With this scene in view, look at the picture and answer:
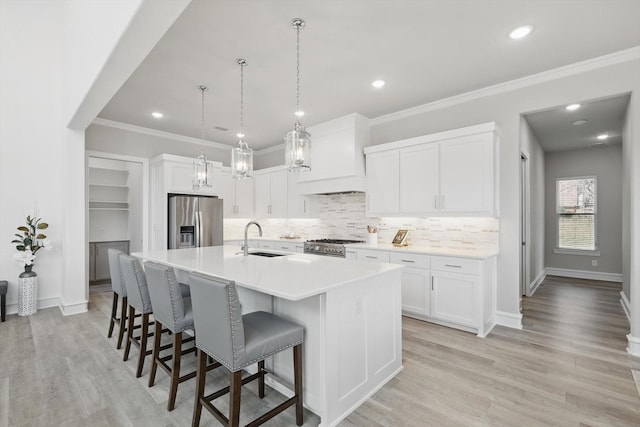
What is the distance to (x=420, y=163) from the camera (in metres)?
4.05

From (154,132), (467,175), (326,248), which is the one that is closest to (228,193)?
(154,132)

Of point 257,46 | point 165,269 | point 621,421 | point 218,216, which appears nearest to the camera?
point 621,421

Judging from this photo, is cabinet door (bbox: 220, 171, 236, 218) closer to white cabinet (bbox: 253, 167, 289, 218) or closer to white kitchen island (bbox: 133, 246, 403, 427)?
white cabinet (bbox: 253, 167, 289, 218)

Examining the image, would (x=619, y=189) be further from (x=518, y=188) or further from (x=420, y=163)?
(x=420, y=163)

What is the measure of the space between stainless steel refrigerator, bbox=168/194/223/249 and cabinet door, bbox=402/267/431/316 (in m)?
3.45

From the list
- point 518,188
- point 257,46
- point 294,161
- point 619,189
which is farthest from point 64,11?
point 619,189

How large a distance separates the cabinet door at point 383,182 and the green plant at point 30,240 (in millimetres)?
4470

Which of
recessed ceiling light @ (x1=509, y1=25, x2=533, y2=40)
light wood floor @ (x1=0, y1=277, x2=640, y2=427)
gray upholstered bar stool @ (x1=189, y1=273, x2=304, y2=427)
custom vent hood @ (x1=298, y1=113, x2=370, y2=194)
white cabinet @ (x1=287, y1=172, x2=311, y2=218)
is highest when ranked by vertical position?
recessed ceiling light @ (x1=509, y1=25, x2=533, y2=40)

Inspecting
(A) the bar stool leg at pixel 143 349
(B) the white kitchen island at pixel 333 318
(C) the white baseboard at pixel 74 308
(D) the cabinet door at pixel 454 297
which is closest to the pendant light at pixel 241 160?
(B) the white kitchen island at pixel 333 318

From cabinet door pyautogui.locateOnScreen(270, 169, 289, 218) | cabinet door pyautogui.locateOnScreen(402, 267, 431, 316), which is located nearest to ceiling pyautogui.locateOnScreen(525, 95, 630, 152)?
cabinet door pyautogui.locateOnScreen(402, 267, 431, 316)

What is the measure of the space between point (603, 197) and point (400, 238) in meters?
4.95

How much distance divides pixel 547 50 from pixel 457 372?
3.06 m

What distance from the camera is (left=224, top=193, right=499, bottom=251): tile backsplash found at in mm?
3891

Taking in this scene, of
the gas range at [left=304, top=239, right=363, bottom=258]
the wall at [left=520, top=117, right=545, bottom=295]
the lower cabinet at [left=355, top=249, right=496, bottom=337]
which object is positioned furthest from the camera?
the wall at [left=520, top=117, right=545, bottom=295]
